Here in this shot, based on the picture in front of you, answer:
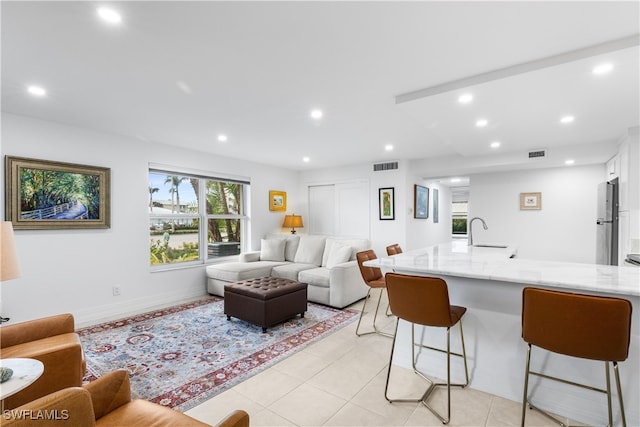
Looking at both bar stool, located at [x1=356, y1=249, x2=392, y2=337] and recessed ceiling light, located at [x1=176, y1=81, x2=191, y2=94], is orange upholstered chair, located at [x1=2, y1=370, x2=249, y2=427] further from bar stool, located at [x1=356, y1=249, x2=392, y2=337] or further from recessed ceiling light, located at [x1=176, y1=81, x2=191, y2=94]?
bar stool, located at [x1=356, y1=249, x2=392, y2=337]

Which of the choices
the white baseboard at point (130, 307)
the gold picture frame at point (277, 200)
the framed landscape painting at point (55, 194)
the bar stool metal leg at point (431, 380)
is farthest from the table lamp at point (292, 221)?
the bar stool metal leg at point (431, 380)

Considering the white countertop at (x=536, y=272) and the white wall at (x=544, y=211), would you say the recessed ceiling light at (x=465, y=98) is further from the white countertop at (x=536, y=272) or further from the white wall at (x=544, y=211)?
the white wall at (x=544, y=211)

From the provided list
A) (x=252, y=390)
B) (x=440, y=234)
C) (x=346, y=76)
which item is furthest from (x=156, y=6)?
(x=440, y=234)

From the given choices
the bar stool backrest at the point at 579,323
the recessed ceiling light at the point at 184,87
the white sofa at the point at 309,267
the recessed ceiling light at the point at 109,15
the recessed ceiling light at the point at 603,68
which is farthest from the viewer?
the white sofa at the point at 309,267

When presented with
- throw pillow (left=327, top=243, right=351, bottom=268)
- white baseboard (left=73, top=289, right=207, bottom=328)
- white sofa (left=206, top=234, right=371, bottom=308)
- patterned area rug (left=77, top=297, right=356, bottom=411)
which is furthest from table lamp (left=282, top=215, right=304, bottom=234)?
patterned area rug (left=77, top=297, right=356, bottom=411)

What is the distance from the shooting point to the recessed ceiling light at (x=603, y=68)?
2121mm

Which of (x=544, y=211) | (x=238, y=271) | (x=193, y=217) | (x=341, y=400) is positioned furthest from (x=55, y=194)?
(x=544, y=211)

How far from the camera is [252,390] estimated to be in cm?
227

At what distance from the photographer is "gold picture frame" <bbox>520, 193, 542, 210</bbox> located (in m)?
5.53

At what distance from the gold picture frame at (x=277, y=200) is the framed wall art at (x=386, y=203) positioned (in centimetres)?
201

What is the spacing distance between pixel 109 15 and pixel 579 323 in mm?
2906

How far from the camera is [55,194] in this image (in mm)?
3516

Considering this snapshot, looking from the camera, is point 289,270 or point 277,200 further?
point 277,200

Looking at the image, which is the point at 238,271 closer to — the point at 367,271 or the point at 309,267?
the point at 309,267
